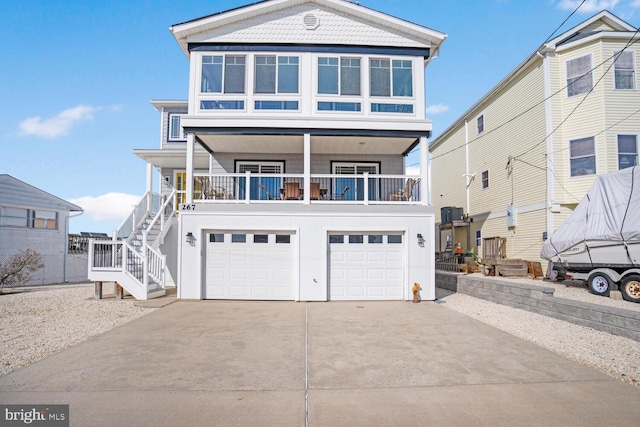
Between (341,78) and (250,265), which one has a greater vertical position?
(341,78)

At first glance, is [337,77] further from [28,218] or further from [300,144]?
[28,218]

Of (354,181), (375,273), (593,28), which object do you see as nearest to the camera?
(375,273)

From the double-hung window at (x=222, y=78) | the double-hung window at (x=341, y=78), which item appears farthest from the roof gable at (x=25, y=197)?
the double-hung window at (x=341, y=78)

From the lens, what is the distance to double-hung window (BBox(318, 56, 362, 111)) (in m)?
12.4

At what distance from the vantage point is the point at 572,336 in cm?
713

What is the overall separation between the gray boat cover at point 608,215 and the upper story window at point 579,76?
17.8 ft

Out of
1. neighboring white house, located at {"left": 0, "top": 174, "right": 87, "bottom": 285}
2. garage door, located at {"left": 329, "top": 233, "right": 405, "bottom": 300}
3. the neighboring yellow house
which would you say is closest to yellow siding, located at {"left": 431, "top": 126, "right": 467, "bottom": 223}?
the neighboring yellow house

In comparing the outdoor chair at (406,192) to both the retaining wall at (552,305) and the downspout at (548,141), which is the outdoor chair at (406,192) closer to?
the retaining wall at (552,305)

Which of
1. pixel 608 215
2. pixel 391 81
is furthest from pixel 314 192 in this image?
pixel 608 215

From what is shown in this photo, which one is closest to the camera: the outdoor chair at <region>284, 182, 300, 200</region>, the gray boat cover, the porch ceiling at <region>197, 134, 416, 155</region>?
the gray boat cover

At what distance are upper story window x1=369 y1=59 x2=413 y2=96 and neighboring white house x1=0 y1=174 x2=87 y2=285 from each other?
17.2 m

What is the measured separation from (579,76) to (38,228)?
82.1 feet

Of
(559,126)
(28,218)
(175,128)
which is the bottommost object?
(28,218)

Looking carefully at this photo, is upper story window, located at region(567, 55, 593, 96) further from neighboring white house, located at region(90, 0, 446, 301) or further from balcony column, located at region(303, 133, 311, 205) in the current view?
balcony column, located at region(303, 133, 311, 205)
